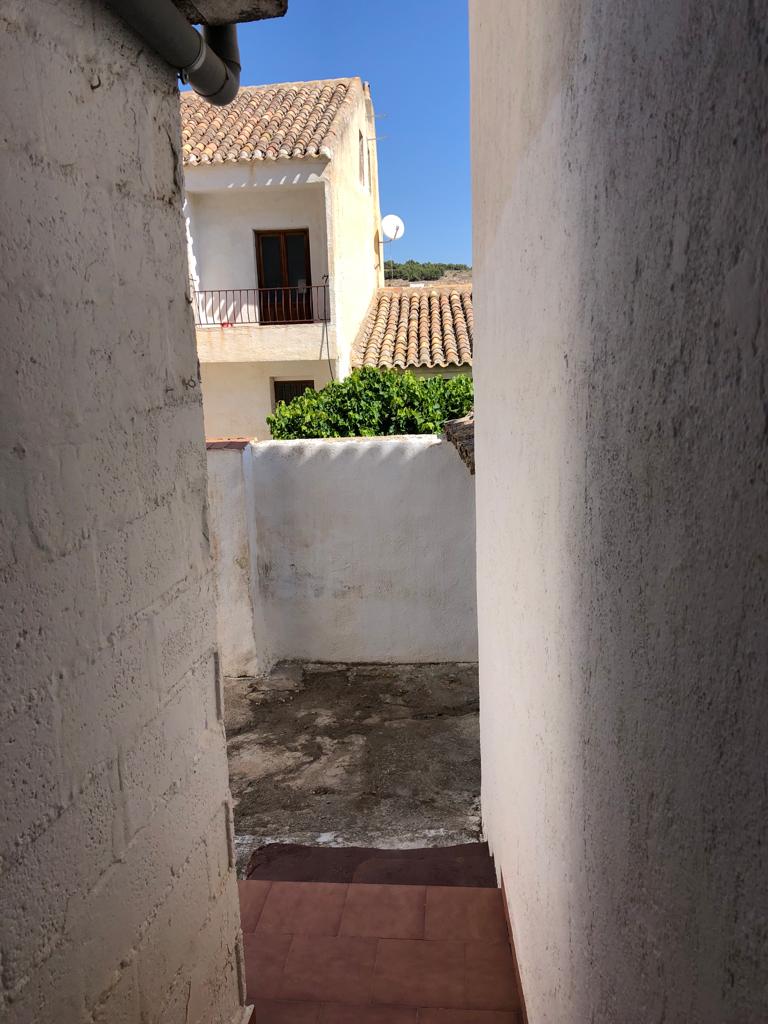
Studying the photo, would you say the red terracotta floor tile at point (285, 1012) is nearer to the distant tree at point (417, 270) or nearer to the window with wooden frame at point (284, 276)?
the window with wooden frame at point (284, 276)

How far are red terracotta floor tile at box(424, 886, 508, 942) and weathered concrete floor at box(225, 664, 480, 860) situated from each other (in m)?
1.61

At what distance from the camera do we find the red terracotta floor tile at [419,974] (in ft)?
9.12

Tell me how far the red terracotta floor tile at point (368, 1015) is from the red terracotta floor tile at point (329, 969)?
0.06 meters

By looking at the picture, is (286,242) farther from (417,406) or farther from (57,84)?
(57,84)

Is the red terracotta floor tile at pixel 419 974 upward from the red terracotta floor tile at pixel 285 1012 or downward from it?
downward

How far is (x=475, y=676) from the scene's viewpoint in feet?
24.9

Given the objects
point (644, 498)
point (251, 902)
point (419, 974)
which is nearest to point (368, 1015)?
point (419, 974)

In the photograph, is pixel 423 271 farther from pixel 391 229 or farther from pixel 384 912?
pixel 384 912

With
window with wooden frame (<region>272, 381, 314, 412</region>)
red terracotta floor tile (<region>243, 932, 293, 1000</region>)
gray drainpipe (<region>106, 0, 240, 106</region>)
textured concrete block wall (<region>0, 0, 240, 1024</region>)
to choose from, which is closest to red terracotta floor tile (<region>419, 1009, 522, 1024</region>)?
red terracotta floor tile (<region>243, 932, 293, 1000</region>)

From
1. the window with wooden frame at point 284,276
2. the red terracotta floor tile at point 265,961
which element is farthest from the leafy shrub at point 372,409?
the red terracotta floor tile at point 265,961

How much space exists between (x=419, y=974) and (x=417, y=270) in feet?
116

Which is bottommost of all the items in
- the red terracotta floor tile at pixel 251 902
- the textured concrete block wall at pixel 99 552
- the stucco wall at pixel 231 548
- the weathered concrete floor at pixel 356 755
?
the weathered concrete floor at pixel 356 755

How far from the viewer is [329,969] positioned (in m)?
2.95

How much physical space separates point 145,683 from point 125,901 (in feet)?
1.46
